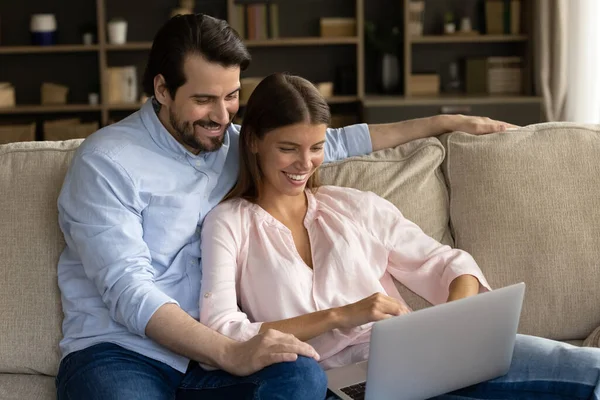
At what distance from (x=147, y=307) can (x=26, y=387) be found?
43cm

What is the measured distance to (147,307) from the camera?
1.84 m

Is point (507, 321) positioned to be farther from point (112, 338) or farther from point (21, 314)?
point (21, 314)

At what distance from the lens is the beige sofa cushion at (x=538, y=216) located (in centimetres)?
223

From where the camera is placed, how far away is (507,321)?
67.6 inches

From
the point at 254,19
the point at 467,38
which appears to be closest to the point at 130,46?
the point at 254,19

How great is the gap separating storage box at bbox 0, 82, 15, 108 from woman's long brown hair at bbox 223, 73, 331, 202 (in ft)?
11.7

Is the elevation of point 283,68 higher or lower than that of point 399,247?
higher

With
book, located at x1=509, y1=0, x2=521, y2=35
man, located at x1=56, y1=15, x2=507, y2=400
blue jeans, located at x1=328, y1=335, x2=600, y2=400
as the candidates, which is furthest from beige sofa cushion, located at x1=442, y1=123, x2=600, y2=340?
book, located at x1=509, y1=0, x2=521, y2=35

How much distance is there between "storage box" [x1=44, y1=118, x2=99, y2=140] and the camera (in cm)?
520

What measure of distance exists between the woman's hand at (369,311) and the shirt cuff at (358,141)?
24.7 inches

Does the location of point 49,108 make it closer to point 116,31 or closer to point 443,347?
Result: point 116,31

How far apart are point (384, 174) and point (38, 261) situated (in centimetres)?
86

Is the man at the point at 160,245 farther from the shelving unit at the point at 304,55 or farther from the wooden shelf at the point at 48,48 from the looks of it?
the wooden shelf at the point at 48,48

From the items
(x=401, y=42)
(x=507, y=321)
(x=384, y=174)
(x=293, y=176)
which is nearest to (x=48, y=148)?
(x=293, y=176)
